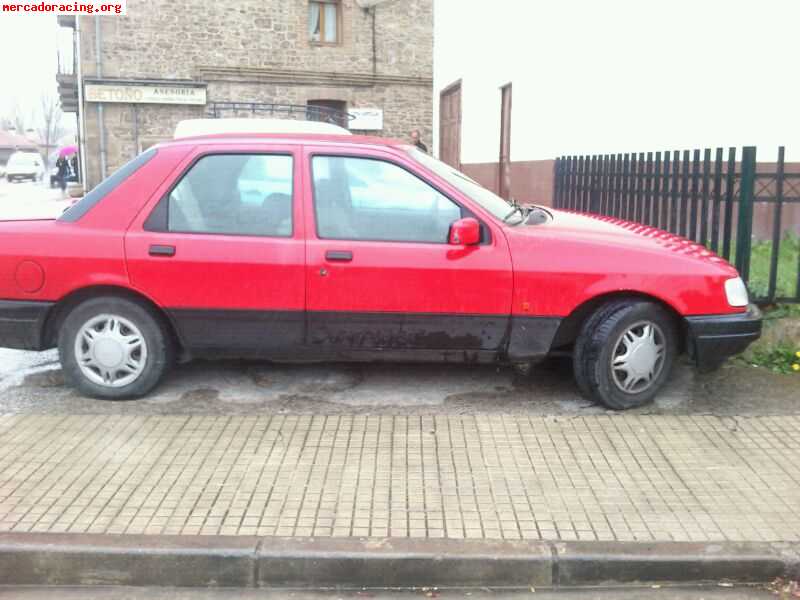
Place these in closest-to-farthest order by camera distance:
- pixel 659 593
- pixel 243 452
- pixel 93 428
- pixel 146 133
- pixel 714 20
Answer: pixel 659 593
pixel 243 452
pixel 93 428
pixel 714 20
pixel 146 133

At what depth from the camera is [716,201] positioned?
6738mm

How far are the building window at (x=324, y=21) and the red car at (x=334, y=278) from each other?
22.2 meters

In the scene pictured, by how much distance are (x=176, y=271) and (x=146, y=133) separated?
21.8 metres

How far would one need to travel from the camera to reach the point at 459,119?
2080 cm

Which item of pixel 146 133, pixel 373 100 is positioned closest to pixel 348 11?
pixel 373 100

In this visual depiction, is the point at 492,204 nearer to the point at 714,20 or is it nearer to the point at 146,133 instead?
the point at 714,20

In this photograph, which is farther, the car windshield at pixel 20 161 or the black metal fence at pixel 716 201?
the car windshield at pixel 20 161

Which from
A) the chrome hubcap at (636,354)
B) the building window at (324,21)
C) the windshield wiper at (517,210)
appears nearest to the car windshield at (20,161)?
the building window at (324,21)

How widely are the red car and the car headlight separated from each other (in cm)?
1

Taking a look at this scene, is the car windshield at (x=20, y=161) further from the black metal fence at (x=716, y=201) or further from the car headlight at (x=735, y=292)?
the car headlight at (x=735, y=292)

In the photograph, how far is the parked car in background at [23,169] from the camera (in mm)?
58812

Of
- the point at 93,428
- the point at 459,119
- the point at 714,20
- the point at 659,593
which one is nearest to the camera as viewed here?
the point at 659,593

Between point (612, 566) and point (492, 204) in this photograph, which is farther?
point (492, 204)

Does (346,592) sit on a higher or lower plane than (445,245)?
lower
